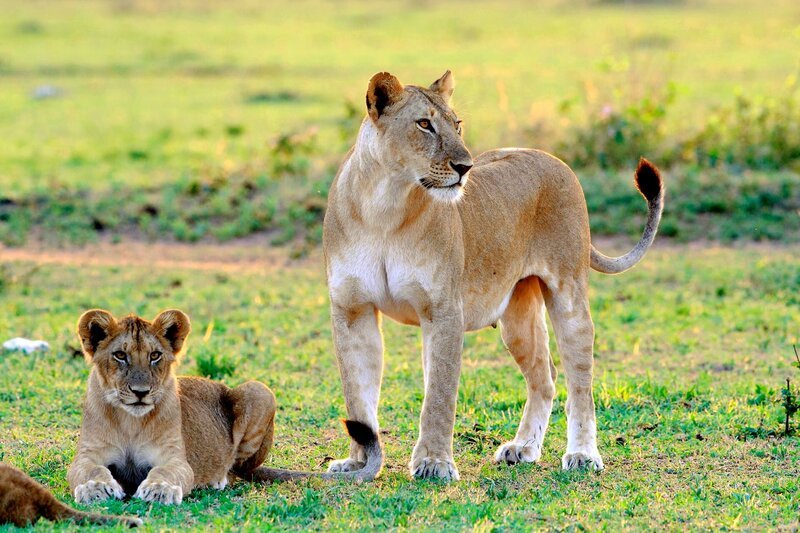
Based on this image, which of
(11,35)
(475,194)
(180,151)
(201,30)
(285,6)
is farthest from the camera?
(285,6)

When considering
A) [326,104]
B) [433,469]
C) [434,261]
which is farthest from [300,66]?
[433,469]

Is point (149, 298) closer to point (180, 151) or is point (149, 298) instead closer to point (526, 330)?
point (526, 330)

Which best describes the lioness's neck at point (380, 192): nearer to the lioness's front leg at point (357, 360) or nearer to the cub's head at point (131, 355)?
the lioness's front leg at point (357, 360)

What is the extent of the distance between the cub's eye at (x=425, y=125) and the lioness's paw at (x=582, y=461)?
1552 millimetres

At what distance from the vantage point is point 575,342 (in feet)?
19.2

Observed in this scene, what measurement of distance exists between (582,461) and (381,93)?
1785 millimetres

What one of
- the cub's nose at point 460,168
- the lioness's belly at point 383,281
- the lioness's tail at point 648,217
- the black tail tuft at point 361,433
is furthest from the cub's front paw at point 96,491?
the lioness's tail at point 648,217

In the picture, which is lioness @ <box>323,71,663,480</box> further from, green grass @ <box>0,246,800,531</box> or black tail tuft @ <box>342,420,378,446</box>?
green grass @ <box>0,246,800,531</box>

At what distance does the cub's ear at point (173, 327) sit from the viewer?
4.93m

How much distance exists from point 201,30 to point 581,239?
25444 mm

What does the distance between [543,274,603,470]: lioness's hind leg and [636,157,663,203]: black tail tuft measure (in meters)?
0.58

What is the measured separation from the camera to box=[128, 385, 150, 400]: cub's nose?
4746 millimetres

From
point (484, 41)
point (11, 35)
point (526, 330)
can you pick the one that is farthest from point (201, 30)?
point (526, 330)

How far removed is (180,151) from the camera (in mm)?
15930
